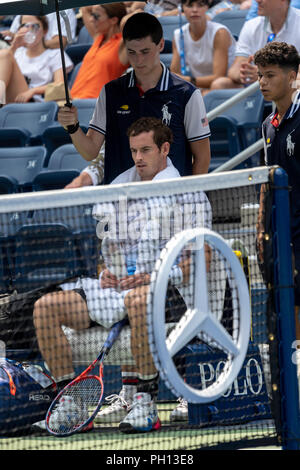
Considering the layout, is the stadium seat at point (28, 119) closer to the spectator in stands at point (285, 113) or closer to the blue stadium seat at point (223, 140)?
the blue stadium seat at point (223, 140)

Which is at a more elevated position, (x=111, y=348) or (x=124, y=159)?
(x=124, y=159)

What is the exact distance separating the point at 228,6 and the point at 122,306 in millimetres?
6374

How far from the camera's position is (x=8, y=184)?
689 centimetres

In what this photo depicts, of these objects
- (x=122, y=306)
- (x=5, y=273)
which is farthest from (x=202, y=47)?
(x=122, y=306)

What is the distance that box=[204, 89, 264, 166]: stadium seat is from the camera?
6816mm

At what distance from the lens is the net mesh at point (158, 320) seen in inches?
129

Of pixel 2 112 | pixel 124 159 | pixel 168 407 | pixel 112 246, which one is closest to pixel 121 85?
pixel 124 159

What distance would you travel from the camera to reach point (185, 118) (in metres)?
4.80

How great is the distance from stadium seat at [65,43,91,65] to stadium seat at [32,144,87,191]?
211cm

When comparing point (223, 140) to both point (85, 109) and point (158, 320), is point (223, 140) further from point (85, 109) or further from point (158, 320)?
point (158, 320)

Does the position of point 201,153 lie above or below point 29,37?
below
